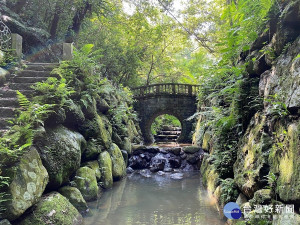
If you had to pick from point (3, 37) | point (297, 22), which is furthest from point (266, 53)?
point (3, 37)

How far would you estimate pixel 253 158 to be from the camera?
4004mm

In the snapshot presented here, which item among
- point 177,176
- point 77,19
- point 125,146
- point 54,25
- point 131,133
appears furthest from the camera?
point 131,133

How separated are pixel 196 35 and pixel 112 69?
7.28 m

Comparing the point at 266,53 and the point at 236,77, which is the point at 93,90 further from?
the point at 266,53

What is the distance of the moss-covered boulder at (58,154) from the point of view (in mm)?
4672

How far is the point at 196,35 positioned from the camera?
57.8ft

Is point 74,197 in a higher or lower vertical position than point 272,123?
lower

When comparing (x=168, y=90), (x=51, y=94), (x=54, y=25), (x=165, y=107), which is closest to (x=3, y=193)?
(x=51, y=94)

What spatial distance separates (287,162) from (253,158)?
3.36 feet

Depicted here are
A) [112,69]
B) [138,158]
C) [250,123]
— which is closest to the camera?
[250,123]

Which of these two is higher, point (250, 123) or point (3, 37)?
point (3, 37)

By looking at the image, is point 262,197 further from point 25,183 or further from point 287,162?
point 25,183

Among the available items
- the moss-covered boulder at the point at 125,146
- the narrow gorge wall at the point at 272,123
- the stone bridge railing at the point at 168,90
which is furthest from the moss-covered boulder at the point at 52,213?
the stone bridge railing at the point at 168,90

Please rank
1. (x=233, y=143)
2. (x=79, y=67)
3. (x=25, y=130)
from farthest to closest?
(x=79, y=67) → (x=233, y=143) → (x=25, y=130)
